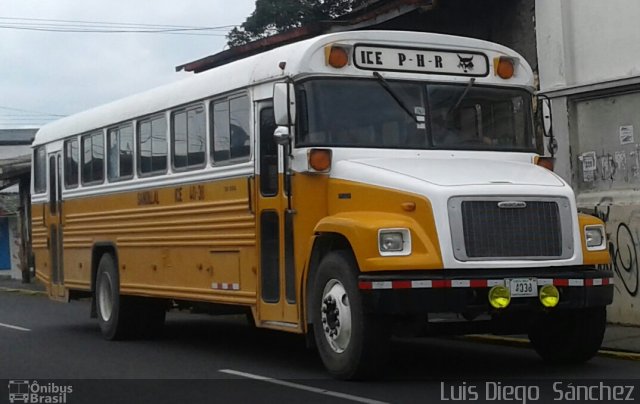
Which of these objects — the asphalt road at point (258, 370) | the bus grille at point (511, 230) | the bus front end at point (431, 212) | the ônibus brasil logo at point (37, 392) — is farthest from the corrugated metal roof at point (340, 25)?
the ônibus brasil logo at point (37, 392)

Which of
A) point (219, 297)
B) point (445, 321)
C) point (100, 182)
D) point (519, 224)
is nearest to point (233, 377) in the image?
point (219, 297)

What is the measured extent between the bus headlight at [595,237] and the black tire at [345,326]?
1987mm

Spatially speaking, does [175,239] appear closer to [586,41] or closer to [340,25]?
[586,41]

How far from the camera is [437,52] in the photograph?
36.0 ft

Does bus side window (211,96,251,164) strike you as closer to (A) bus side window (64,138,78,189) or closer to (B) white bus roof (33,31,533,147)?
(B) white bus roof (33,31,533,147)

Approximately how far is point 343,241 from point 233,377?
1.81 metres

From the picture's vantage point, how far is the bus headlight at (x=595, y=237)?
395 inches

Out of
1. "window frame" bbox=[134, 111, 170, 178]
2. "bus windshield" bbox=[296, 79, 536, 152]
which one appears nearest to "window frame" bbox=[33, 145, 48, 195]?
"window frame" bbox=[134, 111, 170, 178]

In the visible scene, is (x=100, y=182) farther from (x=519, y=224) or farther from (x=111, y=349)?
(x=519, y=224)

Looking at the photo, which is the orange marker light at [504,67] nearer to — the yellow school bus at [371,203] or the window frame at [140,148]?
the yellow school bus at [371,203]

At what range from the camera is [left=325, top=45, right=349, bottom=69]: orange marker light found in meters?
10.6

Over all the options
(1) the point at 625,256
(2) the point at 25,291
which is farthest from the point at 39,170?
(2) the point at 25,291

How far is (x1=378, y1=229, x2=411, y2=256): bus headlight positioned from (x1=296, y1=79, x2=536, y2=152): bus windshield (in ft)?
4.37

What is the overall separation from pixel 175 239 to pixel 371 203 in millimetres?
3823
